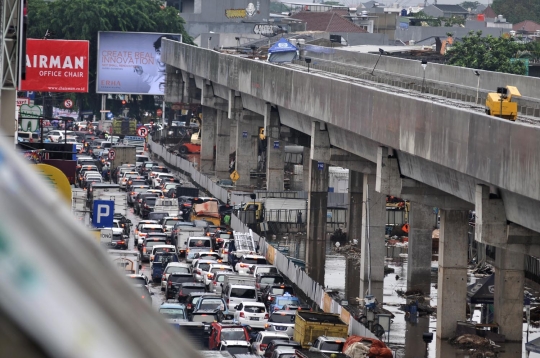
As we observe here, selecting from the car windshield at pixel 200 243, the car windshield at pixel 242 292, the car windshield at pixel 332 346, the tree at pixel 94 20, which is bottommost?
the car windshield at pixel 200 243

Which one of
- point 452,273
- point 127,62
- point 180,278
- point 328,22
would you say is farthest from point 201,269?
point 328,22

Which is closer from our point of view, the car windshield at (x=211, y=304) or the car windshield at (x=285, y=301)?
the car windshield at (x=211, y=304)

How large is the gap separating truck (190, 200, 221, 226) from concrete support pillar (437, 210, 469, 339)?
18.5 metres

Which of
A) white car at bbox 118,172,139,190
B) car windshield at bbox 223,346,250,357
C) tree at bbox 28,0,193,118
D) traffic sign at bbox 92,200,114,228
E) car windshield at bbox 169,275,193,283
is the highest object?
tree at bbox 28,0,193,118

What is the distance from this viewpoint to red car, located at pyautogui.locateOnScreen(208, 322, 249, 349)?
24.5 m

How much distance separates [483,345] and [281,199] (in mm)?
A: 24563

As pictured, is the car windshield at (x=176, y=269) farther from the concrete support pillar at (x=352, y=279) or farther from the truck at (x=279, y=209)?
the truck at (x=279, y=209)

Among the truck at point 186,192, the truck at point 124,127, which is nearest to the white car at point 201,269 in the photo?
the truck at point 186,192

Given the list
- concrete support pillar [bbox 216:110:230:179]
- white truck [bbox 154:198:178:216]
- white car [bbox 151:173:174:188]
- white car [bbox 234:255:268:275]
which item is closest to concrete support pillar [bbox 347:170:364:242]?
white truck [bbox 154:198:178:216]

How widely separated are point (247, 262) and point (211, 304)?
313 inches

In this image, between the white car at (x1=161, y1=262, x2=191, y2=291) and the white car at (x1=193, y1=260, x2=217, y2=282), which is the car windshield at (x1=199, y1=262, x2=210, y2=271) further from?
the white car at (x1=161, y1=262, x2=191, y2=291)

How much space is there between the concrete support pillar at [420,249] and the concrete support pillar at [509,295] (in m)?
8.26

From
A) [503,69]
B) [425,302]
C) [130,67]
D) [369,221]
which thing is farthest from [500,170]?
[130,67]

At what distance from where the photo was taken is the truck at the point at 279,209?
169 ft
